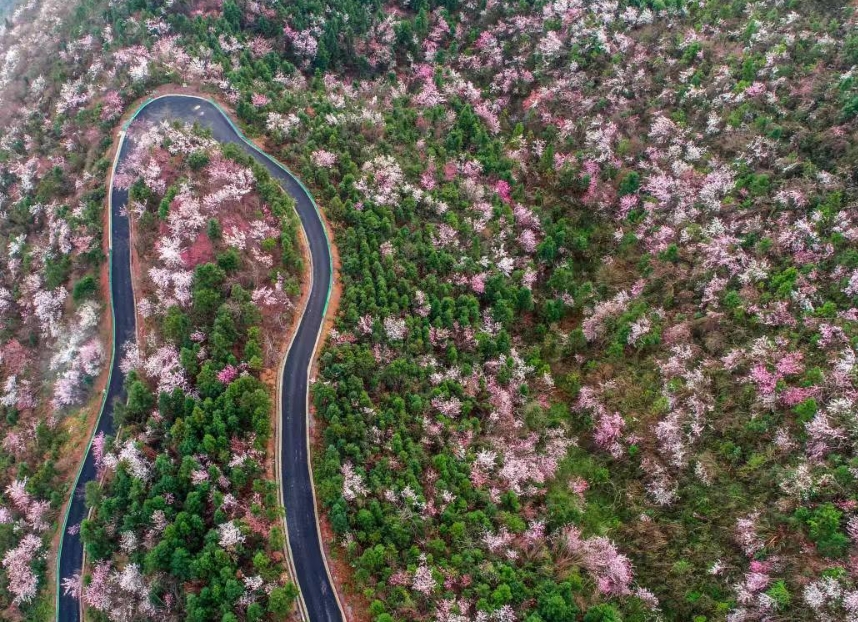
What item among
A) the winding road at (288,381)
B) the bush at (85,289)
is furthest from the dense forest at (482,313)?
the winding road at (288,381)

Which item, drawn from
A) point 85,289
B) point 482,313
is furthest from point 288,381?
point 85,289

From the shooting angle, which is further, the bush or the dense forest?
the bush

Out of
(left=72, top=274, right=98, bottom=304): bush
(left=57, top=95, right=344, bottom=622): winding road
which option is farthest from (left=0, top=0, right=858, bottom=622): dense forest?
(left=57, top=95, right=344, bottom=622): winding road

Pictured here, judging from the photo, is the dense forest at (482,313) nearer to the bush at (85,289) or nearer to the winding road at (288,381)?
the bush at (85,289)

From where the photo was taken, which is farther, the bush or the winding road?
the bush

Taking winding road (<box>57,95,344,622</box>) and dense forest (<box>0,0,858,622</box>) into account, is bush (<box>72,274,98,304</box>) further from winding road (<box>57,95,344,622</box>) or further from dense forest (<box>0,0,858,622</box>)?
winding road (<box>57,95,344,622</box>)

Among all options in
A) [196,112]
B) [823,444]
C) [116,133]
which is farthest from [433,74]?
[823,444]
